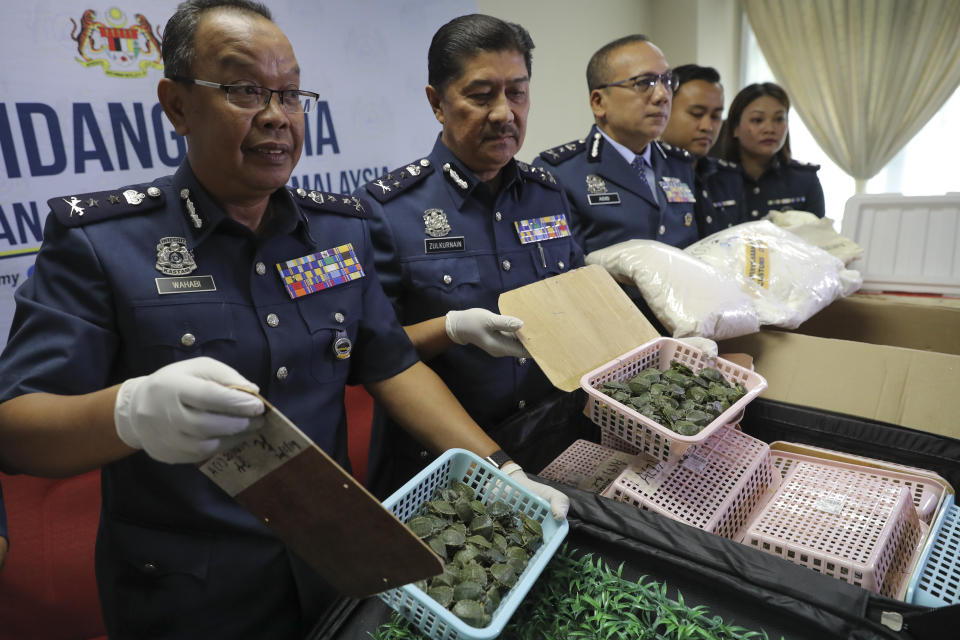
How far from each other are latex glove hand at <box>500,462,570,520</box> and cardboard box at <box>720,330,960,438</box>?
0.91 meters

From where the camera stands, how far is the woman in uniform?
3021 millimetres

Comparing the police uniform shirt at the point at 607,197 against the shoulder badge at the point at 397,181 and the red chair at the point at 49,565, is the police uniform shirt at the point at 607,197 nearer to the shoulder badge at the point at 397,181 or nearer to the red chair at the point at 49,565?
the shoulder badge at the point at 397,181

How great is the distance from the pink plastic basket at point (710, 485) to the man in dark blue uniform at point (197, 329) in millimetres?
256

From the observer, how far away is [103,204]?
100cm

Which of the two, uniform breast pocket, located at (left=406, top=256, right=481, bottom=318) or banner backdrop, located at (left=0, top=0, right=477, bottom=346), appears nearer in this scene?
uniform breast pocket, located at (left=406, top=256, right=481, bottom=318)

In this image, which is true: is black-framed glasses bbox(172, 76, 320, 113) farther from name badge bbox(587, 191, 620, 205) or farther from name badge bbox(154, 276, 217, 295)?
name badge bbox(587, 191, 620, 205)

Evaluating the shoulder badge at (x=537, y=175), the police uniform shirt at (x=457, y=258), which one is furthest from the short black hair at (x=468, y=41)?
the shoulder badge at (x=537, y=175)

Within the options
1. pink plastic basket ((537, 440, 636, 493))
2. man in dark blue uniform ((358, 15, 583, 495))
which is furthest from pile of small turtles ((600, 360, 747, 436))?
man in dark blue uniform ((358, 15, 583, 495))

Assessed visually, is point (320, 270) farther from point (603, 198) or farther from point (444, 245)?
point (603, 198)

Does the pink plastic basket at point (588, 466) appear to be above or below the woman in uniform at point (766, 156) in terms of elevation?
below

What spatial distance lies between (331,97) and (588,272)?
151 centimetres

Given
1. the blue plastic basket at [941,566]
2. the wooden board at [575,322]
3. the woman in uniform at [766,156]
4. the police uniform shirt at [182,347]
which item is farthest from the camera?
the woman in uniform at [766,156]

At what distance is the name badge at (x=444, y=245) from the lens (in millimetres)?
1559

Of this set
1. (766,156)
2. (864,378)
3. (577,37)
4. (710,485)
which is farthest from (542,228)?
(577,37)
